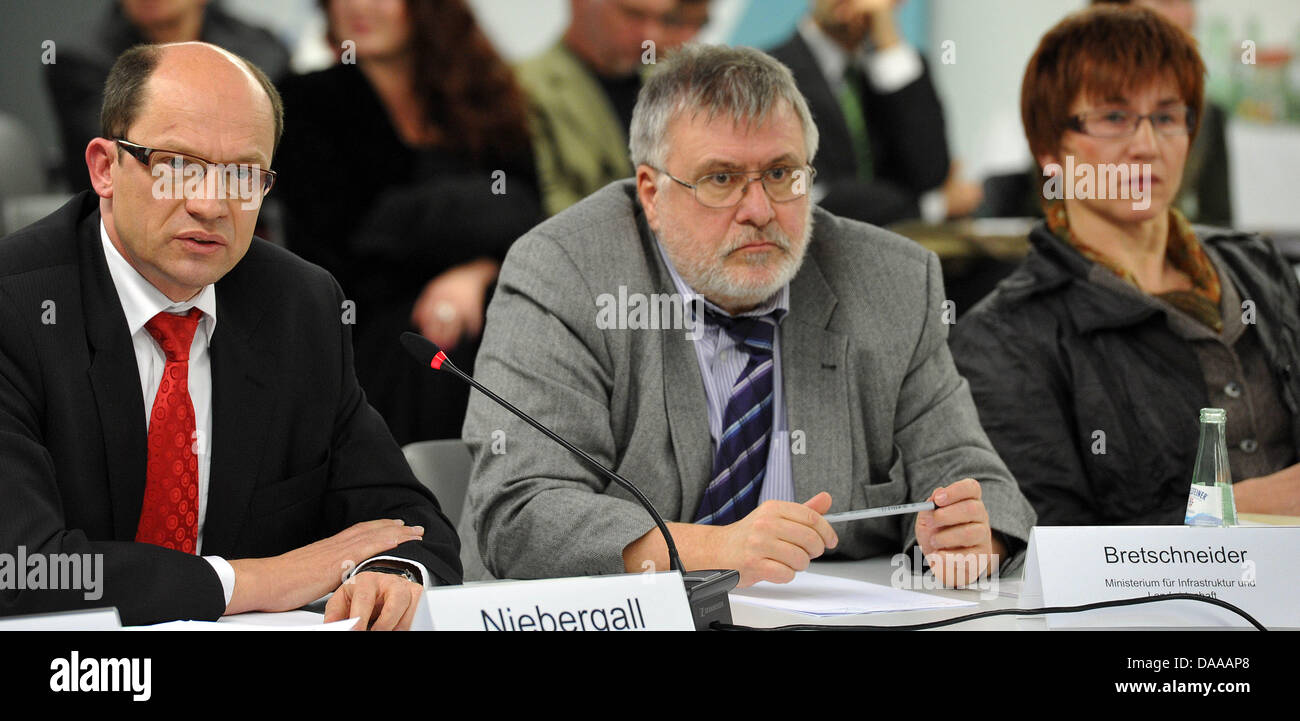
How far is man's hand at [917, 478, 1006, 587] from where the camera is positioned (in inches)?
70.1

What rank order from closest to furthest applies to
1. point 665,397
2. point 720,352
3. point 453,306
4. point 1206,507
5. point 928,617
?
1. point 928,617
2. point 1206,507
3. point 665,397
4. point 720,352
5. point 453,306

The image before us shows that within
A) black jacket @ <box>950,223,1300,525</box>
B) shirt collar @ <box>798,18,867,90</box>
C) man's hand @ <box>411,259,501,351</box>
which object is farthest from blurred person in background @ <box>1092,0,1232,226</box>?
man's hand @ <box>411,259,501,351</box>

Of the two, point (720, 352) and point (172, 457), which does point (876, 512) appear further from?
point (172, 457)

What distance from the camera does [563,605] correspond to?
1.22 meters

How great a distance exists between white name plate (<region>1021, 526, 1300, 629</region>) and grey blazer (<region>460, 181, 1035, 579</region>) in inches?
18.4

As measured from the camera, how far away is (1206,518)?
1738 millimetres

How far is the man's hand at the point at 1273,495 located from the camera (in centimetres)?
209

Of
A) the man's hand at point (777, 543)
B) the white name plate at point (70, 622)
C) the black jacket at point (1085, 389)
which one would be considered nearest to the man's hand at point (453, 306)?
the black jacket at point (1085, 389)

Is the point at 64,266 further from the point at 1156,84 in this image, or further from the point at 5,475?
the point at 1156,84

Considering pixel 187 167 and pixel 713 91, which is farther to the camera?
pixel 713 91

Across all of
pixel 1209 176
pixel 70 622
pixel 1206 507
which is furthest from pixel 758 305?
pixel 1209 176

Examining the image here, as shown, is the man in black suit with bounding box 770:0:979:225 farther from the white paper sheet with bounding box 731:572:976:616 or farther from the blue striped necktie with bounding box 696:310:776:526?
the white paper sheet with bounding box 731:572:976:616

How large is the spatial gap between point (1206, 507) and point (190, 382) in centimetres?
144
